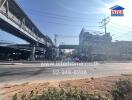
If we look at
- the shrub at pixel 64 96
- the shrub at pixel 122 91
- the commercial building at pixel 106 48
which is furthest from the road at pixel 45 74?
the commercial building at pixel 106 48

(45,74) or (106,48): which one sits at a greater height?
(106,48)

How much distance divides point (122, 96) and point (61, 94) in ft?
8.82

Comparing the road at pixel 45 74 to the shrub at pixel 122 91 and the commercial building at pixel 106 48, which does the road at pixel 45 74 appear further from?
the commercial building at pixel 106 48

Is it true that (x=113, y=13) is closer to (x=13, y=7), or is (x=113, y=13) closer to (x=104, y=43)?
(x=13, y=7)

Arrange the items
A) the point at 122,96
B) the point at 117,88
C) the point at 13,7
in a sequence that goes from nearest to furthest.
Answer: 1. the point at 122,96
2. the point at 117,88
3. the point at 13,7

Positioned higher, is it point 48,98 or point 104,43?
point 104,43

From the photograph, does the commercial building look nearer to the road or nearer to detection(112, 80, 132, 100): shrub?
the road

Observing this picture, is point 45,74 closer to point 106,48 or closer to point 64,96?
Answer: point 64,96

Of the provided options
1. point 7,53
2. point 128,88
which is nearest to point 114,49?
point 7,53

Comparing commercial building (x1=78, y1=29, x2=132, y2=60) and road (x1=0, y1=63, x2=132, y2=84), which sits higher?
commercial building (x1=78, y1=29, x2=132, y2=60)

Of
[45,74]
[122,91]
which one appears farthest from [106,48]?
[122,91]

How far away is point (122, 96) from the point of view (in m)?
9.99

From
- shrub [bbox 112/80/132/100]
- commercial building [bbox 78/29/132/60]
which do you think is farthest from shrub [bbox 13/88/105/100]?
commercial building [bbox 78/29/132/60]

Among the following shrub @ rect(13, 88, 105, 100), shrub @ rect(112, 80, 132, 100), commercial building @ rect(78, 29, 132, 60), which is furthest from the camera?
commercial building @ rect(78, 29, 132, 60)
